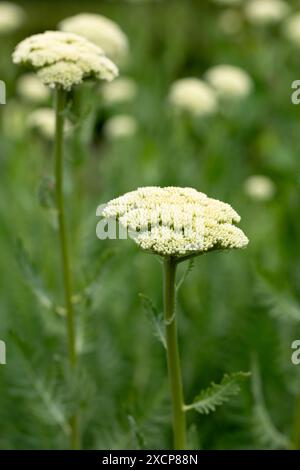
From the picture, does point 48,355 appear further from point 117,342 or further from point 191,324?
point 191,324

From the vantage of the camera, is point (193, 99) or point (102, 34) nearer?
point (102, 34)

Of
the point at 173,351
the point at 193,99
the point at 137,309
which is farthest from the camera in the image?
the point at 193,99

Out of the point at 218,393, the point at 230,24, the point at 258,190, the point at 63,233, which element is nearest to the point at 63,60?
the point at 63,233

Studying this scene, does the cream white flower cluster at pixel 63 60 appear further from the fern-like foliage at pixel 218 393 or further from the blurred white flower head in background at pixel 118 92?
the blurred white flower head in background at pixel 118 92

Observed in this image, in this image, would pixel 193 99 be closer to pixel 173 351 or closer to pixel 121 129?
pixel 121 129

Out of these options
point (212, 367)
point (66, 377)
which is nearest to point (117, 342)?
point (212, 367)
